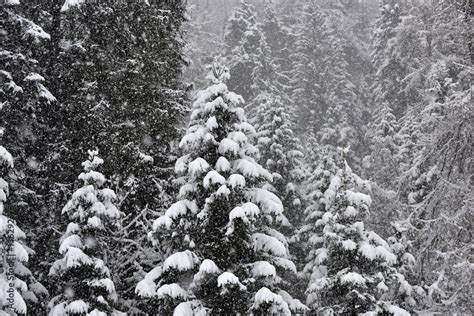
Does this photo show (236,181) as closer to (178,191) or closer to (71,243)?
(178,191)

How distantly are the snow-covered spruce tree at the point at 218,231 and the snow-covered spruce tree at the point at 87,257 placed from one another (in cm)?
104

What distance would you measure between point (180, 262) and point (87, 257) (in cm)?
262

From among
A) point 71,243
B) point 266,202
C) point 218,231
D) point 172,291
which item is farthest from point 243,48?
point 172,291

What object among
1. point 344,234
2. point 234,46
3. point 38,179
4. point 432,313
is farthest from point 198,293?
point 234,46

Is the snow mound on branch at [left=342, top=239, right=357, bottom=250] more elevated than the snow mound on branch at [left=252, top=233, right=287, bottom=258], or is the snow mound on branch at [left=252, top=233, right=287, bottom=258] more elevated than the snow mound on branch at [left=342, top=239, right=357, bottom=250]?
the snow mound on branch at [left=252, top=233, right=287, bottom=258]

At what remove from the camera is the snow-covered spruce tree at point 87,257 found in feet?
43.3

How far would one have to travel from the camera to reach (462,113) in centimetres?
1164

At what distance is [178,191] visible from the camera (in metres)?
16.6

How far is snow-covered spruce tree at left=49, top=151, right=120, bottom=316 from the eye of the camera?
1321cm

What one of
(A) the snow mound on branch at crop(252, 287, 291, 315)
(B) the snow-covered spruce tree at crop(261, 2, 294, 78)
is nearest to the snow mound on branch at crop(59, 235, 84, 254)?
(A) the snow mound on branch at crop(252, 287, 291, 315)

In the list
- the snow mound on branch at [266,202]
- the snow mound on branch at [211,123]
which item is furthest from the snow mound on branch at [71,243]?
the snow mound on branch at [266,202]

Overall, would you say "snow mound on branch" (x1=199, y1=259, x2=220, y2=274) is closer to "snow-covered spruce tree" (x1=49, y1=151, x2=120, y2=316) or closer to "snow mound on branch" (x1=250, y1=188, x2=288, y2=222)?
"snow mound on branch" (x1=250, y1=188, x2=288, y2=222)

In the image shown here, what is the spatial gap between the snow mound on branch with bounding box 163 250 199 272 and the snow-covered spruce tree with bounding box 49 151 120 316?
1.85 m

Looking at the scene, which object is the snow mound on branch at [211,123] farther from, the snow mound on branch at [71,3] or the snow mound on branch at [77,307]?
the snow mound on branch at [71,3]
